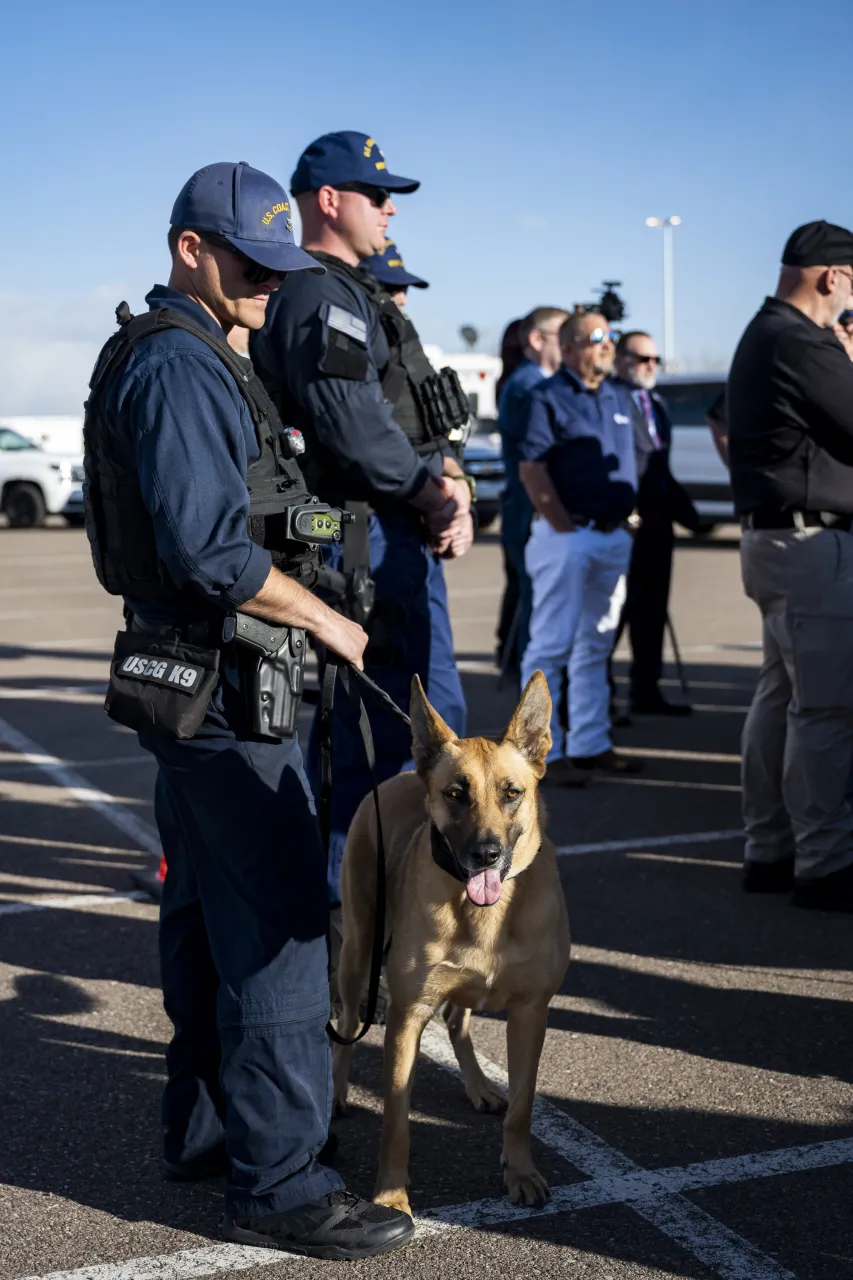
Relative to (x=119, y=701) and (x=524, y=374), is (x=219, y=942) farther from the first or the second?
(x=524, y=374)

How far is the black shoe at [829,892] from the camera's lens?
218 inches

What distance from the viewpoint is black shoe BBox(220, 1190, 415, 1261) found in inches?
126

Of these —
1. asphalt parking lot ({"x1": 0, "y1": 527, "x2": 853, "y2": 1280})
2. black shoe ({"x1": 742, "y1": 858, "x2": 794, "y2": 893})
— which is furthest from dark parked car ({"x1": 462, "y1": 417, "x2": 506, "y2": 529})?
black shoe ({"x1": 742, "y1": 858, "x2": 794, "y2": 893})

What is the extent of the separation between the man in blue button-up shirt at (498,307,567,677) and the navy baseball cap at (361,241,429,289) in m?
2.75

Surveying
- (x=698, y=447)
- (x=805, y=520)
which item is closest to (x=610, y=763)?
(x=805, y=520)

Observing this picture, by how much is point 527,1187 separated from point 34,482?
85.2ft

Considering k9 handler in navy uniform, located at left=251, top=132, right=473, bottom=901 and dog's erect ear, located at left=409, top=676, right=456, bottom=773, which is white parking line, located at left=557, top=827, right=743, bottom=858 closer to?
k9 handler in navy uniform, located at left=251, top=132, right=473, bottom=901

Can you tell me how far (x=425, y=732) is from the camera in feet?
11.5

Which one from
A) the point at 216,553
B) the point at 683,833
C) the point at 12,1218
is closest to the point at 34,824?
the point at 683,833

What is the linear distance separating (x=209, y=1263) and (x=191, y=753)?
1.09 metres

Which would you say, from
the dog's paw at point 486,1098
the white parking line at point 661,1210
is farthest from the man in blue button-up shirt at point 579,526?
the white parking line at point 661,1210

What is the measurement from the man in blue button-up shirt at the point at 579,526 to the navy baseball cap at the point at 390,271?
232 cm

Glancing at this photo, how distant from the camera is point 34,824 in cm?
700

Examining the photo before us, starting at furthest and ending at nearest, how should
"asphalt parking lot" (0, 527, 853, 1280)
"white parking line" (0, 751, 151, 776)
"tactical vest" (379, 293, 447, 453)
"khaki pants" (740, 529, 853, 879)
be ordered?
"white parking line" (0, 751, 151, 776)
"khaki pants" (740, 529, 853, 879)
"tactical vest" (379, 293, 447, 453)
"asphalt parking lot" (0, 527, 853, 1280)
